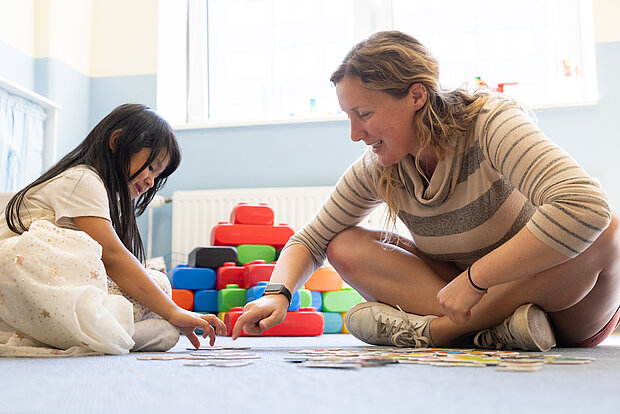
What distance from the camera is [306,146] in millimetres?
3139

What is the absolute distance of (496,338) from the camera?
3.91 feet

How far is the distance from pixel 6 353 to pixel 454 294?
2.44 feet

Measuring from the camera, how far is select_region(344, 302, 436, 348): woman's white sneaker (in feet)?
4.07

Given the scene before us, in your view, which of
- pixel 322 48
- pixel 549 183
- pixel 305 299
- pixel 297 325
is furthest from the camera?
pixel 322 48

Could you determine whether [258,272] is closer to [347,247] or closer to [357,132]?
[347,247]

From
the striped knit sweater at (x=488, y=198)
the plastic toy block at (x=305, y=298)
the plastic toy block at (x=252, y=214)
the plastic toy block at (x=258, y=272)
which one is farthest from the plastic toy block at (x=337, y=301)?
the striped knit sweater at (x=488, y=198)

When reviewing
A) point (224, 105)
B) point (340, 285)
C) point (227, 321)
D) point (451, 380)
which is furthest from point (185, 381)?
point (224, 105)

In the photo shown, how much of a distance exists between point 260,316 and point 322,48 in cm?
248

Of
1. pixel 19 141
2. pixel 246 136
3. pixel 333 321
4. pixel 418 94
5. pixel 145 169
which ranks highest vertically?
pixel 246 136

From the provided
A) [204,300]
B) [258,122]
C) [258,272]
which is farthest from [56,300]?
[258,122]

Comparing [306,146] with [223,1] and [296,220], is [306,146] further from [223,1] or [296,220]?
[223,1]

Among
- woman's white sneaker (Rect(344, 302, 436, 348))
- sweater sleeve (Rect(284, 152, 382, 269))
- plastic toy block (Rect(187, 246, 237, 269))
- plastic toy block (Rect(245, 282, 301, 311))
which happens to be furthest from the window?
woman's white sneaker (Rect(344, 302, 436, 348))

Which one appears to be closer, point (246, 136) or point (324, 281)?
point (324, 281)

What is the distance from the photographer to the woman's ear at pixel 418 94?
1.20 meters
